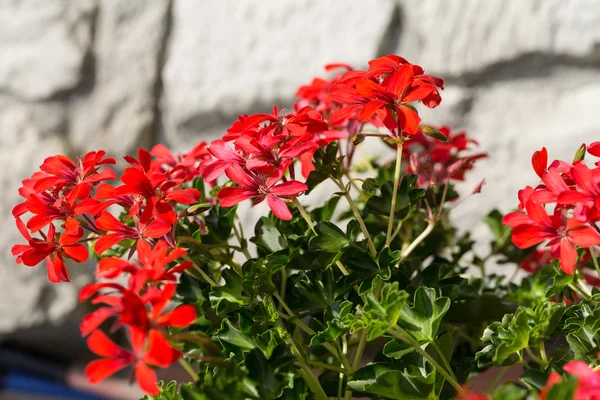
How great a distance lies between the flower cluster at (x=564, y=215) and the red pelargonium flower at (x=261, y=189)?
16 centimetres

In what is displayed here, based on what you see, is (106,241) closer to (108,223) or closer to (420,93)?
(108,223)

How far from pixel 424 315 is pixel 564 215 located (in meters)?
0.12

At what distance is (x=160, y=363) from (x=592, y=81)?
0.82 metres

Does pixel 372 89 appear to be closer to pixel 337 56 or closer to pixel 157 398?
pixel 157 398

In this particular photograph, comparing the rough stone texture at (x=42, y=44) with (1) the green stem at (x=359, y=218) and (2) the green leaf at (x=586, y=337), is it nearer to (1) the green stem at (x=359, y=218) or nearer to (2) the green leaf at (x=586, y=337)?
(1) the green stem at (x=359, y=218)

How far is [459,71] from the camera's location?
94 cm

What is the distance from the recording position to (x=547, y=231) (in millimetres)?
428

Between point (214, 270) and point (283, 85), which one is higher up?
point (283, 85)

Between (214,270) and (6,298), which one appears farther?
(6,298)

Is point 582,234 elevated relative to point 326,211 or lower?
lower

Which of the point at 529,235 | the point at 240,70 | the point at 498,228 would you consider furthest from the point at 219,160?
the point at 240,70

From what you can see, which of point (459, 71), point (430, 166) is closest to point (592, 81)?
point (459, 71)

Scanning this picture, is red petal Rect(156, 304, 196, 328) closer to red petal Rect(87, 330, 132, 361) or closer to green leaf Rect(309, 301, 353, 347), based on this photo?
red petal Rect(87, 330, 132, 361)

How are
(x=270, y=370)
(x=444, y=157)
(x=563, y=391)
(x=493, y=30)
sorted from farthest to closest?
(x=493, y=30)
(x=444, y=157)
(x=270, y=370)
(x=563, y=391)
